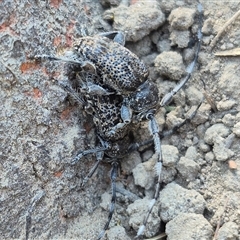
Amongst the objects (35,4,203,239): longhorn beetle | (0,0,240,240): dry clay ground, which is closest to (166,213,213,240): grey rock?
(0,0,240,240): dry clay ground

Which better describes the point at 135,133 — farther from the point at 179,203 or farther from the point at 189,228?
the point at 189,228

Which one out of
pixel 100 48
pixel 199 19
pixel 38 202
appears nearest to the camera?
pixel 38 202

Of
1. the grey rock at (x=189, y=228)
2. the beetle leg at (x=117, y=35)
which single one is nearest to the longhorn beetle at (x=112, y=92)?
the beetle leg at (x=117, y=35)

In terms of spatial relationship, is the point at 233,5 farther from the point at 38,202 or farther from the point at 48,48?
the point at 38,202

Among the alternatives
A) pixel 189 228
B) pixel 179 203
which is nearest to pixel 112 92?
pixel 179 203

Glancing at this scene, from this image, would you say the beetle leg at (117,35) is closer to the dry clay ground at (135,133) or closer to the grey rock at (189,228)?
the dry clay ground at (135,133)

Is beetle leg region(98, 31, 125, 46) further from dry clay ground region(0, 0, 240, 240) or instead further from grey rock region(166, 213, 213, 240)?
grey rock region(166, 213, 213, 240)

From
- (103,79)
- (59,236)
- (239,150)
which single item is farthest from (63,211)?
(239,150)
